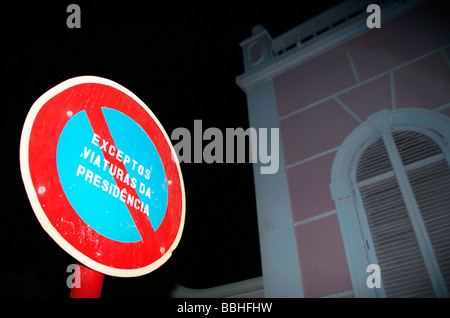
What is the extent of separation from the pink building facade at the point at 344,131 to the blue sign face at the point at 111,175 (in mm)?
2329

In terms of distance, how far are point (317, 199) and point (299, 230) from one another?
41cm

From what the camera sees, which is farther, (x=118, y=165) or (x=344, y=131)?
(x=344, y=131)

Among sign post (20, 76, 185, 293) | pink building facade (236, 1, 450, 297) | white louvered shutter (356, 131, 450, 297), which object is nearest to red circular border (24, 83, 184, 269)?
sign post (20, 76, 185, 293)

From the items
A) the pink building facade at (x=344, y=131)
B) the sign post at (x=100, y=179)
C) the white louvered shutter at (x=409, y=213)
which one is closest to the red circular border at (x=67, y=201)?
the sign post at (x=100, y=179)

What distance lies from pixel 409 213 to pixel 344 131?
123cm

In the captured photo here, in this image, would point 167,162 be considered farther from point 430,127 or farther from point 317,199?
point 430,127

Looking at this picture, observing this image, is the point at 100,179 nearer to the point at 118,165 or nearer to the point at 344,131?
the point at 118,165

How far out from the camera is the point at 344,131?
396cm

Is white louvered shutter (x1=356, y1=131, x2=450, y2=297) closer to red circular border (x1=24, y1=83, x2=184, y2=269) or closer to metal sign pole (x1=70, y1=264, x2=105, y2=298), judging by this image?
red circular border (x1=24, y1=83, x2=184, y2=269)

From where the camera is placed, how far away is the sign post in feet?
3.71

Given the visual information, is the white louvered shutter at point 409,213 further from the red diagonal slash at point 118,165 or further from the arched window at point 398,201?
the red diagonal slash at point 118,165

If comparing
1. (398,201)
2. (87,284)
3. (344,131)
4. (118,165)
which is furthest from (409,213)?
(87,284)

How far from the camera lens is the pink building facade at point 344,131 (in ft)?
10.6
